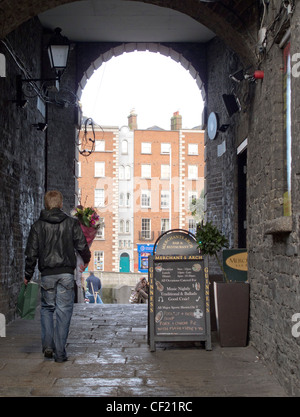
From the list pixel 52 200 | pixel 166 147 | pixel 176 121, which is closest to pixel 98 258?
pixel 166 147

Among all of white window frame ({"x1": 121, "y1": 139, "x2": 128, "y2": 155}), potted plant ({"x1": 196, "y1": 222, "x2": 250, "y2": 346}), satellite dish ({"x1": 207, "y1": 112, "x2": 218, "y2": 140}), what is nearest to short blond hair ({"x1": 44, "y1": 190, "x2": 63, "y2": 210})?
potted plant ({"x1": 196, "y1": 222, "x2": 250, "y2": 346})

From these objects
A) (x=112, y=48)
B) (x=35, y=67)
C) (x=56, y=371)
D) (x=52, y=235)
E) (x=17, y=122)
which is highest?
(x=112, y=48)

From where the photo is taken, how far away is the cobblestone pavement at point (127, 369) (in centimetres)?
457

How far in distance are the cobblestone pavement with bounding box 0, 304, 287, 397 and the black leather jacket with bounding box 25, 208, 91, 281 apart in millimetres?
910

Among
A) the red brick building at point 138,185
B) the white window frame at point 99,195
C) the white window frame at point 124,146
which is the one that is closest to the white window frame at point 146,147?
the red brick building at point 138,185

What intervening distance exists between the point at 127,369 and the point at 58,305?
3.07 feet

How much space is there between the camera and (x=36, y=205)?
35.7 ft

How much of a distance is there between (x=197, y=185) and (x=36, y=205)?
126ft

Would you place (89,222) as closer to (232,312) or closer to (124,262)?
(232,312)

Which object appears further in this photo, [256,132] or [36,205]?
[36,205]

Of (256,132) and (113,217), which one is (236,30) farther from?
(113,217)

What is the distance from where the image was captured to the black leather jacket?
19.0ft

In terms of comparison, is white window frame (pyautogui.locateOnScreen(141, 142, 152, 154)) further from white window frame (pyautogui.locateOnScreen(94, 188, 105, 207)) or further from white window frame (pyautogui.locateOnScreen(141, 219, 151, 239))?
white window frame (pyautogui.locateOnScreen(141, 219, 151, 239))

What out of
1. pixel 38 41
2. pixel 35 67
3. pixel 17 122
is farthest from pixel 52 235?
pixel 38 41
